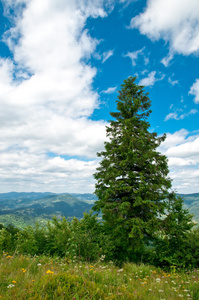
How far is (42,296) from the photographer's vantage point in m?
2.77

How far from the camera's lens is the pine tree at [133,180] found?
12391mm

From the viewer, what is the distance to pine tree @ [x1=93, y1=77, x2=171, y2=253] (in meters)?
12.4

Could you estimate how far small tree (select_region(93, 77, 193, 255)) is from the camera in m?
12.3

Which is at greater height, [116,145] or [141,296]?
[116,145]

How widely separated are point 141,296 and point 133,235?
8.86m

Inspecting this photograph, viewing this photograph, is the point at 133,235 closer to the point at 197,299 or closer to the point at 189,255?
the point at 189,255

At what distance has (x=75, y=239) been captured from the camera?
920cm

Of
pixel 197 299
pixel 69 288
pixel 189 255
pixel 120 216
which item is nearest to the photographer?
pixel 69 288

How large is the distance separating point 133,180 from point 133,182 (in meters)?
0.19

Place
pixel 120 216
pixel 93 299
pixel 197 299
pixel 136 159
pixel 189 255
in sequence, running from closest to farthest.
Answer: pixel 93 299 → pixel 197 299 → pixel 189 255 → pixel 120 216 → pixel 136 159

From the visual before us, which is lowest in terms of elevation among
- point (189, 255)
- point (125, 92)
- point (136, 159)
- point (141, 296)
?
point (189, 255)

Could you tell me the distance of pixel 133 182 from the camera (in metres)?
14.1

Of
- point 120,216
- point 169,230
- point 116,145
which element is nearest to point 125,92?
point 116,145

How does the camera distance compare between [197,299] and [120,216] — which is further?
[120,216]
